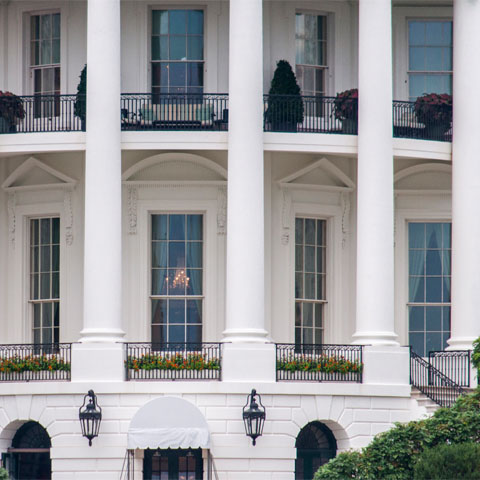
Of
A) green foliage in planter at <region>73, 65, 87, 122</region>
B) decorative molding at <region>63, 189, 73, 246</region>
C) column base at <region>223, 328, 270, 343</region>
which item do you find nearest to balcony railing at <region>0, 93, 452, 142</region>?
green foliage in planter at <region>73, 65, 87, 122</region>

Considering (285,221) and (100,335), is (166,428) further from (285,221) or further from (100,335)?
(285,221)

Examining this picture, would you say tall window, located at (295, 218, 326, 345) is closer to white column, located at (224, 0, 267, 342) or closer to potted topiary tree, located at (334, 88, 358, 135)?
potted topiary tree, located at (334, 88, 358, 135)

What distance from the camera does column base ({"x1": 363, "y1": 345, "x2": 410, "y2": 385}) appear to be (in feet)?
121

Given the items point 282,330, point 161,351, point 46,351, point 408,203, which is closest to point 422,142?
point 408,203

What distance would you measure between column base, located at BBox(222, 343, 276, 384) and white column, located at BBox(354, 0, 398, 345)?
261 centimetres

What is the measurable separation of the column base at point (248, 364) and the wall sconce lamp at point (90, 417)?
310cm

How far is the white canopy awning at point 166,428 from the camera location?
35.0 metres

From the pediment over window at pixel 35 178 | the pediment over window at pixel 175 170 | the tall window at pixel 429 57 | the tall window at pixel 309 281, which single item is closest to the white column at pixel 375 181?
the tall window at pixel 309 281

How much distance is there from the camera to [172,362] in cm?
3656

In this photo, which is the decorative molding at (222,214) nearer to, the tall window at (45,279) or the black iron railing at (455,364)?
A: the tall window at (45,279)

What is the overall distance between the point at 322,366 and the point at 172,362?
365 cm

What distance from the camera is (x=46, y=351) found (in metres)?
40.0

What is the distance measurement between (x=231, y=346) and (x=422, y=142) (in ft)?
25.0

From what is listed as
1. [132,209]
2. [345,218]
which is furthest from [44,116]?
[345,218]
